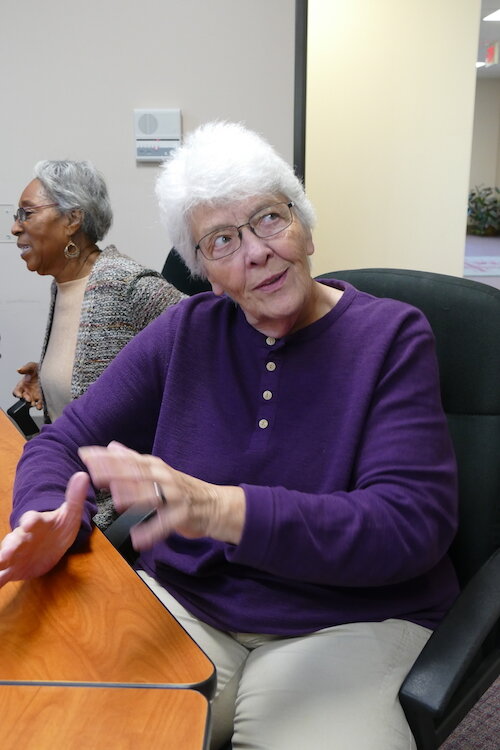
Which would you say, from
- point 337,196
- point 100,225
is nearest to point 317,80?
point 337,196

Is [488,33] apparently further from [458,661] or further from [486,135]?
[458,661]

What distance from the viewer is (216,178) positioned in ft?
3.69

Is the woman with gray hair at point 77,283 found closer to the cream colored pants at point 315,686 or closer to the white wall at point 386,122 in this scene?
the cream colored pants at point 315,686

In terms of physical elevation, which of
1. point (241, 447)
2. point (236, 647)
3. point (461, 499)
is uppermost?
point (241, 447)

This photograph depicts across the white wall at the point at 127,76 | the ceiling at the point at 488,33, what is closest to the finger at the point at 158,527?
the white wall at the point at 127,76

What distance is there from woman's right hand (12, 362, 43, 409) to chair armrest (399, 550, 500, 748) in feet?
4.97

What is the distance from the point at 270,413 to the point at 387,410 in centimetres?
20

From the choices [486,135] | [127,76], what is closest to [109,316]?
[127,76]

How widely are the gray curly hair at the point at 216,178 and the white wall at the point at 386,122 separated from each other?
2648mm

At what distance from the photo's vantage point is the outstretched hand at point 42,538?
2.93 feet

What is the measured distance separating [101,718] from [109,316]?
4.32 feet

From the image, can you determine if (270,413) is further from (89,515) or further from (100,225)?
(100,225)

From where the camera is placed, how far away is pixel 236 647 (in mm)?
1105

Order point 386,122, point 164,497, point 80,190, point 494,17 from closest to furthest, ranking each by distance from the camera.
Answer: point 164,497 → point 80,190 → point 386,122 → point 494,17
